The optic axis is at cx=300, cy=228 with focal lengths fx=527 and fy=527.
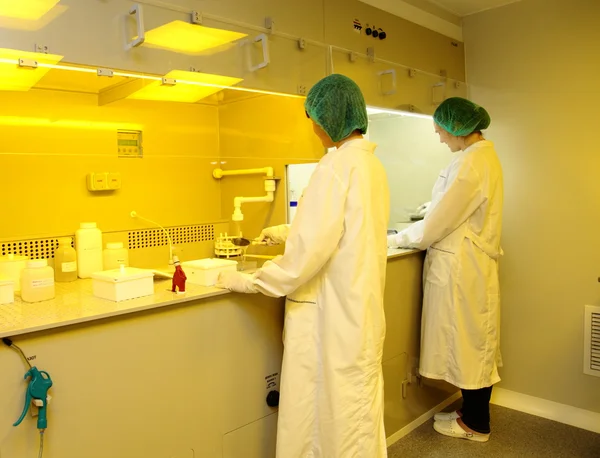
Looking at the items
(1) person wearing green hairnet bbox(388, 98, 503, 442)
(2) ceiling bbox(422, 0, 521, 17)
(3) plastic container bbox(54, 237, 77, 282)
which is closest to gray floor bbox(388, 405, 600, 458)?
(1) person wearing green hairnet bbox(388, 98, 503, 442)

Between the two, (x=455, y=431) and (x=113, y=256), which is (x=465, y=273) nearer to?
(x=455, y=431)

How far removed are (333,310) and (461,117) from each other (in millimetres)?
1238

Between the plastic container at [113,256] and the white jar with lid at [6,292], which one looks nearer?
the white jar with lid at [6,292]

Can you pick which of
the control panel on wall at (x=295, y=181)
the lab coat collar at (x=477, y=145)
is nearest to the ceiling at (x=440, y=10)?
the lab coat collar at (x=477, y=145)

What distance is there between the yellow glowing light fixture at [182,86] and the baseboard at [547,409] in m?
2.24

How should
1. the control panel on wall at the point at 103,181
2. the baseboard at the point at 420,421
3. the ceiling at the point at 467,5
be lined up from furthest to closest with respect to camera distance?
1. the ceiling at the point at 467,5
2. the baseboard at the point at 420,421
3. the control panel on wall at the point at 103,181

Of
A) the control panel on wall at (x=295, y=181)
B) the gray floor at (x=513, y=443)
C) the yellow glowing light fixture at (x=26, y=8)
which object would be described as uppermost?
the yellow glowing light fixture at (x=26, y=8)

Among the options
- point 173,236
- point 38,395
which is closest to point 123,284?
point 38,395

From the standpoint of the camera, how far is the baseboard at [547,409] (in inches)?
103

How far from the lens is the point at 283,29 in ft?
6.54

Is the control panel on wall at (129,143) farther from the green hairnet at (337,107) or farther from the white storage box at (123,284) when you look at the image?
the green hairnet at (337,107)

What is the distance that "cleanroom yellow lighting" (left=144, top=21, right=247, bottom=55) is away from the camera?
1620 mm

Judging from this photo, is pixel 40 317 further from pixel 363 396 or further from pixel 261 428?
pixel 363 396

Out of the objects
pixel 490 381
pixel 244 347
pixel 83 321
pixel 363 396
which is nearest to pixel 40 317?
pixel 83 321
